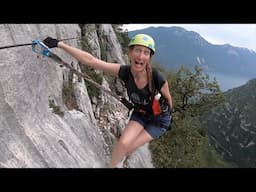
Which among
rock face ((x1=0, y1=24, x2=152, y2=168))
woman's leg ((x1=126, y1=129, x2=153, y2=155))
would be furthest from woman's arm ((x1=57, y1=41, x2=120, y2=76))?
rock face ((x1=0, y1=24, x2=152, y2=168))

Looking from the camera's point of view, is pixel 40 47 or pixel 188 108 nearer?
pixel 40 47

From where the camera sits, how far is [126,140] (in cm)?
617

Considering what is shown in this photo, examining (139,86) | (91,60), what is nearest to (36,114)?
(91,60)

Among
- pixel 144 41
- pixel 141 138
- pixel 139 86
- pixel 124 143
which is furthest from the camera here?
pixel 141 138

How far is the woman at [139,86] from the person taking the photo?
5699 mm

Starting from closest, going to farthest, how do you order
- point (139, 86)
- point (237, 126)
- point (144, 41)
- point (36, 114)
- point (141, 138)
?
point (144, 41), point (139, 86), point (141, 138), point (36, 114), point (237, 126)

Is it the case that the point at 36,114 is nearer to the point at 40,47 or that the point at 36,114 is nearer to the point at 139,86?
the point at 40,47

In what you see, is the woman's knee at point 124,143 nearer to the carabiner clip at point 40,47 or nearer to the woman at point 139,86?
the woman at point 139,86

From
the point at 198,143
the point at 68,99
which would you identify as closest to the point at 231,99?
the point at 198,143

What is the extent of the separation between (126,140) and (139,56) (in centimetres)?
143

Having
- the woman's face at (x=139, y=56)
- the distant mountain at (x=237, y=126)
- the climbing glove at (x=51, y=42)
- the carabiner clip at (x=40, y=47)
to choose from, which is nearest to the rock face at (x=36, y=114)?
the carabiner clip at (x=40, y=47)

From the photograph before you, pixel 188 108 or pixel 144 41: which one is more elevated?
pixel 144 41

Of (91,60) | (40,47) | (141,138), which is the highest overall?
(40,47)
